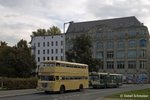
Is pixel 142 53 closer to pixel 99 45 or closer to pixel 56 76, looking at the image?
pixel 99 45

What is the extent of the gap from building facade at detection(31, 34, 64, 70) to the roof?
5.92 meters

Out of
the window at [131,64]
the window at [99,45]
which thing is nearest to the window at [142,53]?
the window at [131,64]

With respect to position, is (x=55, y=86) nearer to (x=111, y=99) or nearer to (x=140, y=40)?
(x=111, y=99)

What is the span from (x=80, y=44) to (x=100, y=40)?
49358mm

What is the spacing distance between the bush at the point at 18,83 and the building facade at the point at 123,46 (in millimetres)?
59041

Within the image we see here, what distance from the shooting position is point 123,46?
114812 millimetres

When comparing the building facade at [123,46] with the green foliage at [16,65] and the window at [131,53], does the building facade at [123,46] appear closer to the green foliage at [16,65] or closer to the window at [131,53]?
the window at [131,53]

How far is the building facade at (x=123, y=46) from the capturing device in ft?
361

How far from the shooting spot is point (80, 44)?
231 ft

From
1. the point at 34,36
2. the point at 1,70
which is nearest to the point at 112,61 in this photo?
the point at 34,36

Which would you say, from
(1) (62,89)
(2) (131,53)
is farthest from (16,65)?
(2) (131,53)

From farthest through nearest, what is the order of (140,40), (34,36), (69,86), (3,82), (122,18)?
(34,36), (122,18), (140,40), (3,82), (69,86)

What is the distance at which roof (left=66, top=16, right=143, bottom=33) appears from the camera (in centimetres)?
11489

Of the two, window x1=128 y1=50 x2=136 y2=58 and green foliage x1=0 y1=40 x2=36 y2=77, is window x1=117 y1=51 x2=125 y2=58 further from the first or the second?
green foliage x1=0 y1=40 x2=36 y2=77
